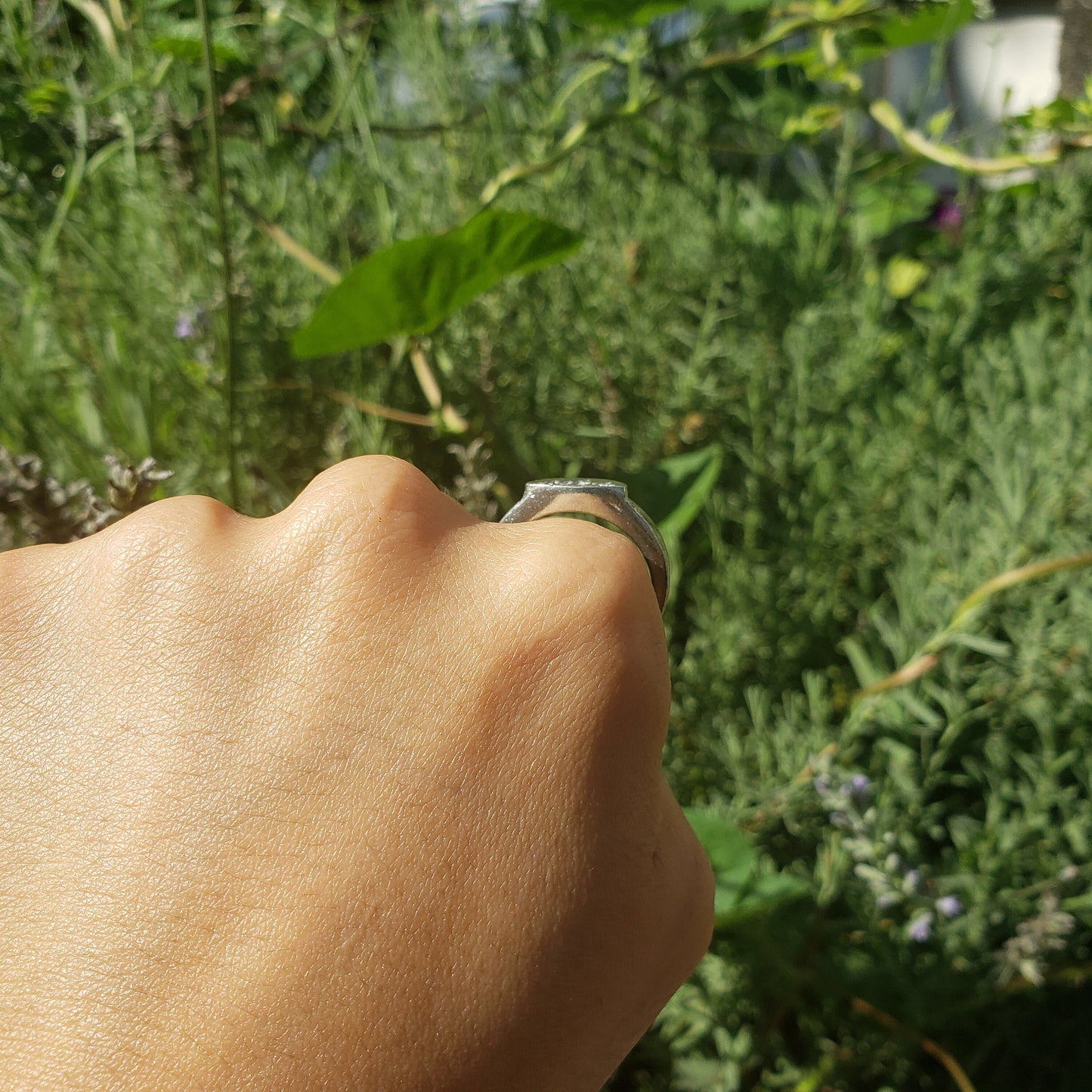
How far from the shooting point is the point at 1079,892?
0.81 m

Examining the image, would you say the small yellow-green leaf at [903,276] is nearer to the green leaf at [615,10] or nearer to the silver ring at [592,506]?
the green leaf at [615,10]

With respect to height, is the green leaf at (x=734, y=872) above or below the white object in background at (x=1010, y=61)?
below

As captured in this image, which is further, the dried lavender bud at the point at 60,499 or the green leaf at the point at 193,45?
the green leaf at the point at 193,45

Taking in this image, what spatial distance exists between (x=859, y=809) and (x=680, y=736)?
0.17 meters

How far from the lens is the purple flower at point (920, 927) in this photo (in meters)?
0.70

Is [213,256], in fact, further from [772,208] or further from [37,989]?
[37,989]

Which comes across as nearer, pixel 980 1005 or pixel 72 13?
pixel 980 1005

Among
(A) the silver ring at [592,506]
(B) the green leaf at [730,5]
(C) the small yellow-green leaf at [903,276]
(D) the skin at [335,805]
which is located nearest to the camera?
(D) the skin at [335,805]

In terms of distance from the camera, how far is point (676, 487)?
79 centimetres

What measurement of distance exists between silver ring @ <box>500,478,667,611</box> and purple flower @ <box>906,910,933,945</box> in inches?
17.7

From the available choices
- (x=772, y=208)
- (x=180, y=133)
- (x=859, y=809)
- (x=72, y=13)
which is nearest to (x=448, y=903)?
(x=859, y=809)

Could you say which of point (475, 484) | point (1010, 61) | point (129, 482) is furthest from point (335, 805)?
point (1010, 61)

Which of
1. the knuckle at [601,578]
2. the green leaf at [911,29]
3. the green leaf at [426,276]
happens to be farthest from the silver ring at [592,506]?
the green leaf at [911,29]

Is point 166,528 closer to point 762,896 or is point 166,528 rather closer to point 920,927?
point 762,896
